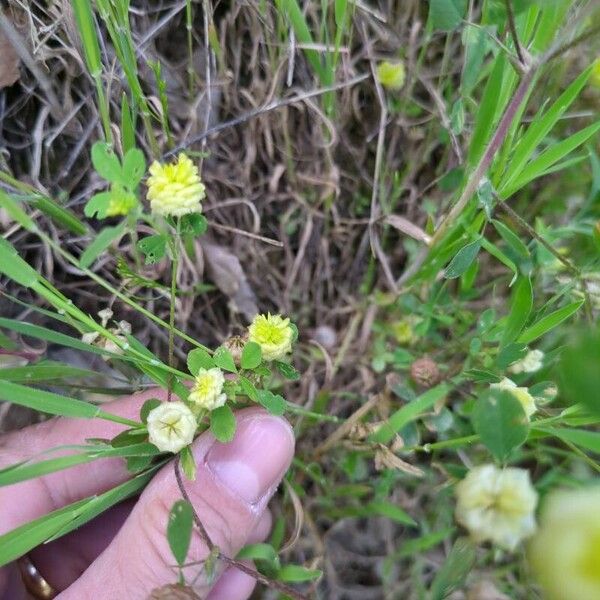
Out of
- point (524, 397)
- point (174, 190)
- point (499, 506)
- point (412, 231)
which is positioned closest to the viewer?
point (499, 506)

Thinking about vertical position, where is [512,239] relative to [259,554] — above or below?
above

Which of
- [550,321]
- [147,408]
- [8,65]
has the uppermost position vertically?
[8,65]

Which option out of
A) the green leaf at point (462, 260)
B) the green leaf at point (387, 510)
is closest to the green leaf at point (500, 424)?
the green leaf at point (462, 260)

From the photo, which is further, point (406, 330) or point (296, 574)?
point (406, 330)

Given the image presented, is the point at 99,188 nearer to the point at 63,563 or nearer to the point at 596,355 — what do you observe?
the point at 63,563

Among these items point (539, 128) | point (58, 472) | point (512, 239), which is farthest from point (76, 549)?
point (539, 128)

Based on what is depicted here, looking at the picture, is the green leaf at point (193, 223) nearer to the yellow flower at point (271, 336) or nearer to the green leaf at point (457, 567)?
the yellow flower at point (271, 336)

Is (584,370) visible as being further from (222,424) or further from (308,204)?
(308,204)

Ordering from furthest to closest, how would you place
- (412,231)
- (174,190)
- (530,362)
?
(412,231) < (530,362) < (174,190)
